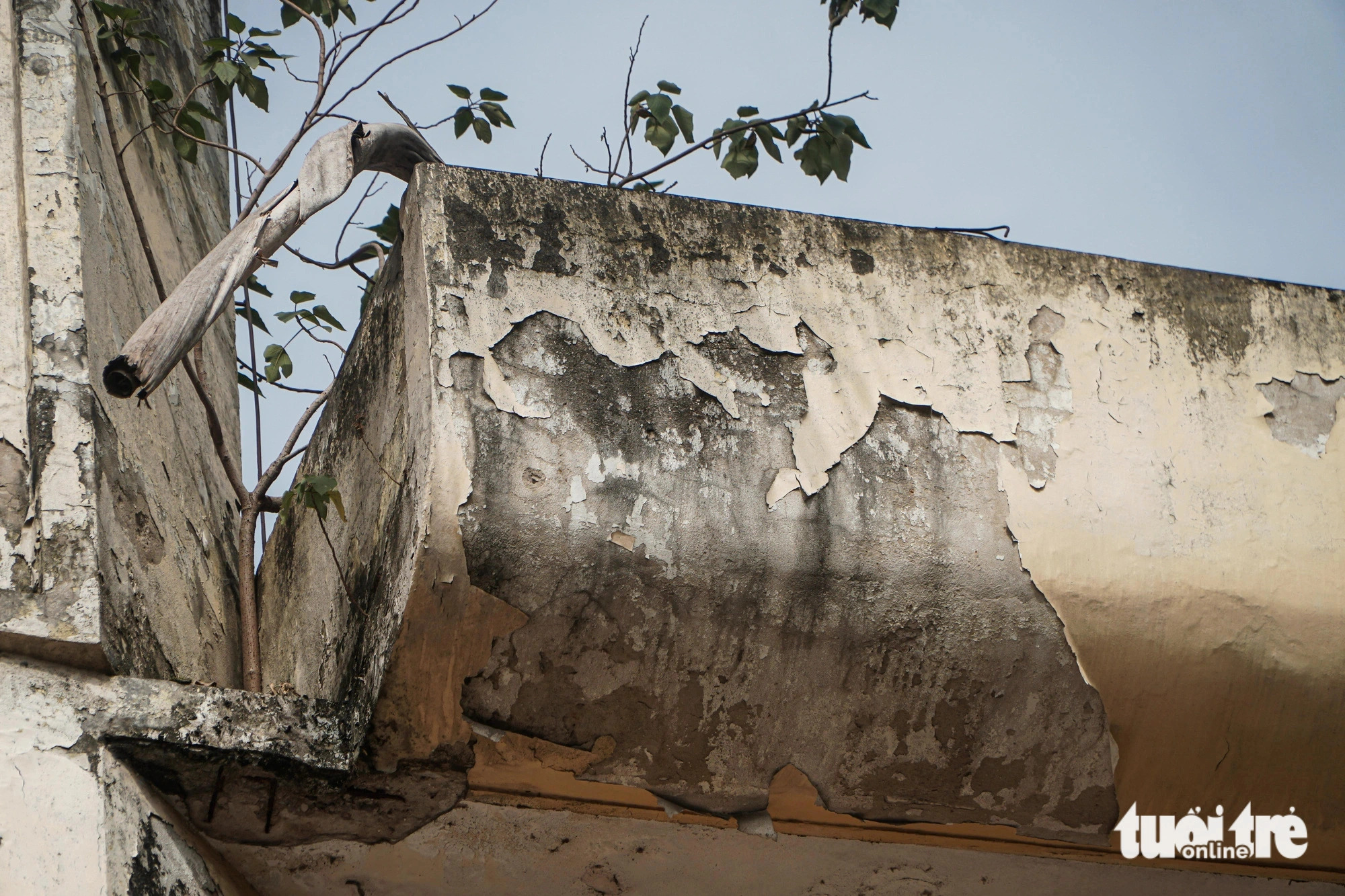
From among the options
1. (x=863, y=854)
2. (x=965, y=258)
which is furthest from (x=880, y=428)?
(x=863, y=854)

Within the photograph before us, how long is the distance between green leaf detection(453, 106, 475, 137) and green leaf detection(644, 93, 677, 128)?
1.93ft

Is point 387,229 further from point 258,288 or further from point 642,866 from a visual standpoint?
point 642,866

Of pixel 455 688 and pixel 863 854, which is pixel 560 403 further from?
pixel 863 854

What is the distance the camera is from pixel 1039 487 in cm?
242

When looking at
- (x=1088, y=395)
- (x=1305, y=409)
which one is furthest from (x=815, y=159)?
(x=1305, y=409)

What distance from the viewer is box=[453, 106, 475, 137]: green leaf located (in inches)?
131

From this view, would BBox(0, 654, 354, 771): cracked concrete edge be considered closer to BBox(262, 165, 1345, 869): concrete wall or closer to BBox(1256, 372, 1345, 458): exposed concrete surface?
BBox(262, 165, 1345, 869): concrete wall

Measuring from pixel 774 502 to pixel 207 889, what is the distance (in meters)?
1.12

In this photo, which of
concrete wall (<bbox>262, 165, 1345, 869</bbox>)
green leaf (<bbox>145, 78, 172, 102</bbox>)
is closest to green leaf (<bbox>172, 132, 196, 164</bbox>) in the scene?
green leaf (<bbox>145, 78, 172, 102</bbox>)

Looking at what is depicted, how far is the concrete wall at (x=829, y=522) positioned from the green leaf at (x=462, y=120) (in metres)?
0.87

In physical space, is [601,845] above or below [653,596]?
below

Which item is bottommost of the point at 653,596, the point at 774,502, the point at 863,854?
the point at 863,854

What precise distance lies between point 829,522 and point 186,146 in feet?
5.74

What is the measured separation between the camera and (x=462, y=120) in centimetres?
335
